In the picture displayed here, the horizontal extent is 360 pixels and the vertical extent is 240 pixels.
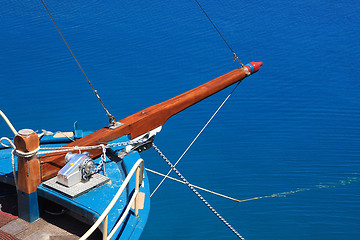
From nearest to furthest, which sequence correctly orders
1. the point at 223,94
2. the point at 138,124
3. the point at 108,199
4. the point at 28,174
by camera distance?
the point at 28,174 < the point at 108,199 < the point at 138,124 < the point at 223,94

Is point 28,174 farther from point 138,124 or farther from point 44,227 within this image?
point 138,124

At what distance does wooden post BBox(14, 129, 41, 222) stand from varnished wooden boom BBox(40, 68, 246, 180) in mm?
179

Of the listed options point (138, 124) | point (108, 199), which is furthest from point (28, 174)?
point (138, 124)

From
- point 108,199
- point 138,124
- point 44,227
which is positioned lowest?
point 44,227

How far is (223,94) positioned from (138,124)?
24.5 feet

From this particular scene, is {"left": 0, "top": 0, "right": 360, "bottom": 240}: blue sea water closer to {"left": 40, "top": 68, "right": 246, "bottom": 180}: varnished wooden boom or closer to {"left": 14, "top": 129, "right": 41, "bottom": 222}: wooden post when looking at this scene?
{"left": 40, "top": 68, "right": 246, "bottom": 180}: varnished wooden boom

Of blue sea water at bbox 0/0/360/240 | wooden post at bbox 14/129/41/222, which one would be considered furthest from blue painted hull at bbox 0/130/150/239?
blue sea water at bbox 0/0/360/240

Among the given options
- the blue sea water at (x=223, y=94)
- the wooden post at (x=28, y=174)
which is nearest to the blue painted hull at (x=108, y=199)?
the wooden post at (x=28, y=174)

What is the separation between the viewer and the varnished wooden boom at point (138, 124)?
492 cm

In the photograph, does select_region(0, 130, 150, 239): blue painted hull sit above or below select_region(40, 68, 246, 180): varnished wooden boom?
below

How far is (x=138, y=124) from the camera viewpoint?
5.69 metres

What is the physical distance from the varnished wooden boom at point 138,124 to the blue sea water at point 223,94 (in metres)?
2.58

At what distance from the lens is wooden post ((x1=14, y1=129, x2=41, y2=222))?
4.39m

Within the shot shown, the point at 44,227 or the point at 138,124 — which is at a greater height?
the point at 138,124
